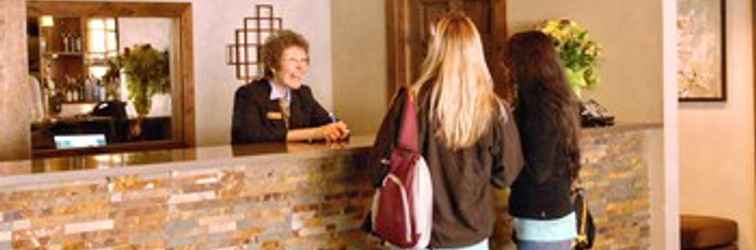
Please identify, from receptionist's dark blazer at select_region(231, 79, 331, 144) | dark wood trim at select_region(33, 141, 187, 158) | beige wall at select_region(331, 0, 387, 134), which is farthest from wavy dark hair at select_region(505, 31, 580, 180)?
beige wall at select_region(331, 0, 387, 134)

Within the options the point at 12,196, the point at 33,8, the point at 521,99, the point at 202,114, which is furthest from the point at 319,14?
the point at 12,196

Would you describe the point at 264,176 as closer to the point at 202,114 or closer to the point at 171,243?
the point at 171,243

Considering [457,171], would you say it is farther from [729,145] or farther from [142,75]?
[142,75]

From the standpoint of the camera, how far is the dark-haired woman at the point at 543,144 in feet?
11.0

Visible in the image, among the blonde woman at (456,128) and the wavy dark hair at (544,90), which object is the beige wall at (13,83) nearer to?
the blonde woman at (456,128)

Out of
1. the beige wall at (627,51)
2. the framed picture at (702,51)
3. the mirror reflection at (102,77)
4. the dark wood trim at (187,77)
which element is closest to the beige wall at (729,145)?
the framed picture at (702,51)

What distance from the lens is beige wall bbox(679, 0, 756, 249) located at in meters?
6.03

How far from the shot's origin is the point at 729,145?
6.15 meters

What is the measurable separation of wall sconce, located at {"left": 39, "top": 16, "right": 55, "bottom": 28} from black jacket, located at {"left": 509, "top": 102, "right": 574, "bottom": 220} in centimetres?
415

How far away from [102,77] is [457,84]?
14.9 ft

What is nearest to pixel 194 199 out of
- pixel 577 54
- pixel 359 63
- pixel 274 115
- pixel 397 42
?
pixel 274 115

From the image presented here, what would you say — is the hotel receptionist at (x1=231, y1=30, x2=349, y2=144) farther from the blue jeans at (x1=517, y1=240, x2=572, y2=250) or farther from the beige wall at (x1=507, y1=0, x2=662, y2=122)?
the beige wall at (x1=507, y1=0, x2=662, y2=122)

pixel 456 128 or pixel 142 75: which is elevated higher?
pixel 142 75

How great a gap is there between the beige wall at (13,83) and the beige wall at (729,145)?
4.20m
